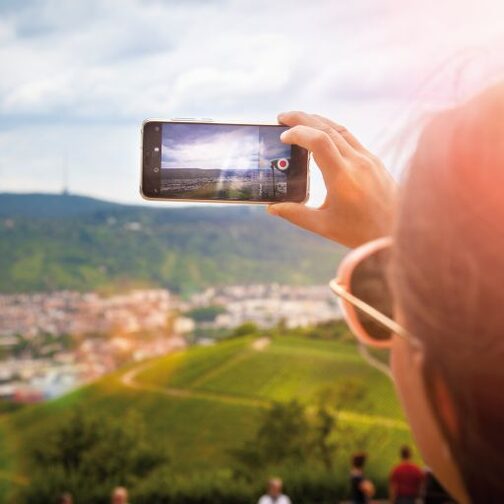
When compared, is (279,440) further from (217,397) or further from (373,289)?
(373,289)

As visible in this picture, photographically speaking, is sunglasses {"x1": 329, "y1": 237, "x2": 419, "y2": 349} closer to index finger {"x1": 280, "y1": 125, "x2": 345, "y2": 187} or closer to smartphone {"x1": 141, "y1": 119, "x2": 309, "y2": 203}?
index finger {"x1": 280, "y1": 125, "x2": 345, "y2": 187}

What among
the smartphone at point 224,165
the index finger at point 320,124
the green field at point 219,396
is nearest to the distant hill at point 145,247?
the green field at point 219,396

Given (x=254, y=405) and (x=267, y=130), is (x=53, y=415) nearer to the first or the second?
(x=254, y=405)

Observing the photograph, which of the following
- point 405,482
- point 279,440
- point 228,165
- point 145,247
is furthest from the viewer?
point 145,247

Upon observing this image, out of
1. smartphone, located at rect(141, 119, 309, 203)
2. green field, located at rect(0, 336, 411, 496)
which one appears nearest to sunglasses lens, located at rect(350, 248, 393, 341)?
smartphone, located at rect(141, 119, 309, 203)

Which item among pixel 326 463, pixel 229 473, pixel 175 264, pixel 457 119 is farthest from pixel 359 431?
pixel 457 119

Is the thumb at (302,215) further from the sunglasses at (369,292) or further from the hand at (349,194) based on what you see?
the sunglasses at (369,292)

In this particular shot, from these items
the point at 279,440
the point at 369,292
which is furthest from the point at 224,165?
the point at 279,440
